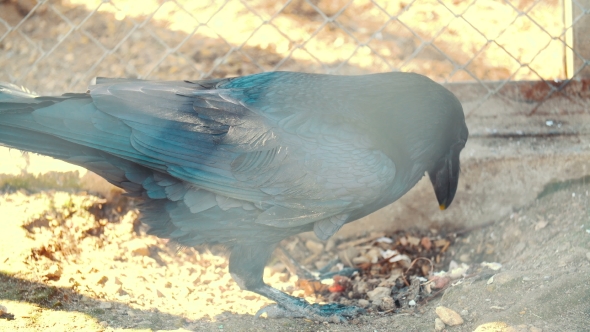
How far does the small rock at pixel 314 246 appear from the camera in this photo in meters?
3.84

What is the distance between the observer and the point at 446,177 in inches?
134

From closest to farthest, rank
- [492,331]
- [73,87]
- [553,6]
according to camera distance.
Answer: [492,331] → [73,87] → [553,6]

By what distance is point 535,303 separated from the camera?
2594mm

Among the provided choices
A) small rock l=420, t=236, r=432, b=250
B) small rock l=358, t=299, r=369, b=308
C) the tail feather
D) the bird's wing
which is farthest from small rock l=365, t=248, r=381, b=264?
the tail feather

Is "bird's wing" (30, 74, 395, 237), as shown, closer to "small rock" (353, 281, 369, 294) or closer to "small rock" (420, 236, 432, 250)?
"small rock" (353, 281, 369, 294)

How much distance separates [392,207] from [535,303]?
134 centimetres

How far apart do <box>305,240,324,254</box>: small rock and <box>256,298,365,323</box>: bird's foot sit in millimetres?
690

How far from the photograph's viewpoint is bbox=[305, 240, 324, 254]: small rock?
3.84m

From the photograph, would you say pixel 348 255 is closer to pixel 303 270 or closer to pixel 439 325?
pixel 303 270

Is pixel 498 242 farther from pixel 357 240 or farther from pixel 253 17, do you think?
pixel 253 17

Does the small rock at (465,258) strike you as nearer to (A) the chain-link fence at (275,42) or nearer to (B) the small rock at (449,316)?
(B) the small rock at (449,316)

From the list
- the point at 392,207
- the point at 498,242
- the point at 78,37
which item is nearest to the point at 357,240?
the point at 392,207

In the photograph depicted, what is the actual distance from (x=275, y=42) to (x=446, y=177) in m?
2.00

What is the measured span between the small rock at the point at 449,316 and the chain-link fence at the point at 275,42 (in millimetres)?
1921
